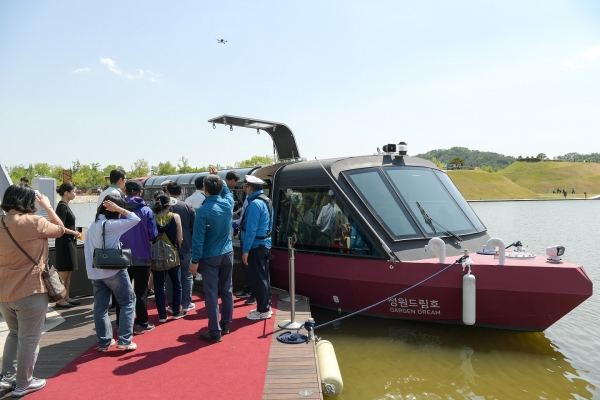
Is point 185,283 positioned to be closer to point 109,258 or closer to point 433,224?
point 109,258

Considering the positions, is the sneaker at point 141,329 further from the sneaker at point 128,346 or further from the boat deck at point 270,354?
the sneaker at point 128,346

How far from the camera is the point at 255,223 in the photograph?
550cm

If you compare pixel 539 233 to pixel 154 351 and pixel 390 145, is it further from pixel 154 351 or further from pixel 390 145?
pixel 154 351

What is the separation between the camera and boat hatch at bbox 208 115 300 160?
33.2 feet

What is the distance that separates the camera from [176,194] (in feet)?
19.7

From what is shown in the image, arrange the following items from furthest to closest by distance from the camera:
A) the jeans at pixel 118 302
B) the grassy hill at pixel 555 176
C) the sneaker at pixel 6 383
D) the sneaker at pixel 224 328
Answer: the grassy hill at pixel 555 176, the sneaker at pixel 224 328, the jeans at pixel 118 302, the sneaker at pixel 6 383

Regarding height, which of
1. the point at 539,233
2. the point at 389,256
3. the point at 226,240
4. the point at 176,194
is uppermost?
the point at 176,194

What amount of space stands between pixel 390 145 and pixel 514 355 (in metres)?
3.64

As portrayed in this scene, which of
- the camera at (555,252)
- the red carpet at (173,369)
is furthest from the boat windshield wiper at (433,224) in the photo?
the red carpet at (173,369)

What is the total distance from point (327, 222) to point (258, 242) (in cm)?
141

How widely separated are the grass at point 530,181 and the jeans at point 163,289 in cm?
7043


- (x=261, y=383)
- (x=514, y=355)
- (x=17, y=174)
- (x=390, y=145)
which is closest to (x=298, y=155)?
(x=390, y=145)

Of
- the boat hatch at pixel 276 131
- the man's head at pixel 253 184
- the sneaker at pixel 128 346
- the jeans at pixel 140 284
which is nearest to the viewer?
the sneaker at pixel 128 346

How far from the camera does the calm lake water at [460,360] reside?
16.1 feet
